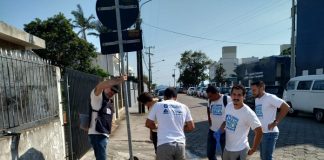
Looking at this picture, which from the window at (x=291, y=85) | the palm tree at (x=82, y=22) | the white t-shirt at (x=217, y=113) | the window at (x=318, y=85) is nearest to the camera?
the white t-shirt at (x=217, y=113)

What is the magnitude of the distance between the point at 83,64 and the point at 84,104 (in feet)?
91.4

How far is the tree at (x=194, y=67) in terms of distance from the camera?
85500 millimetres

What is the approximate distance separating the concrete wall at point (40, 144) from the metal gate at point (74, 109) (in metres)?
0.28

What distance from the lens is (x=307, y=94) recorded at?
15.6m

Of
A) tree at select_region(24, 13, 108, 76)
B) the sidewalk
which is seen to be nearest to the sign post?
the sidewalk

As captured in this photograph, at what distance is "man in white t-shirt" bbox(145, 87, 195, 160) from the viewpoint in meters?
4.23

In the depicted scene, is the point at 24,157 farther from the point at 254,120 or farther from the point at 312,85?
the point at 312,85

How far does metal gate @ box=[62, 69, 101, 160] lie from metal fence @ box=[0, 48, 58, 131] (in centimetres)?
44

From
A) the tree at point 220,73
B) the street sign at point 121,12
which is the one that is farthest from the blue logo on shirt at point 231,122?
the tree at point 220,73

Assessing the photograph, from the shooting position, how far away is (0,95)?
4.01 m

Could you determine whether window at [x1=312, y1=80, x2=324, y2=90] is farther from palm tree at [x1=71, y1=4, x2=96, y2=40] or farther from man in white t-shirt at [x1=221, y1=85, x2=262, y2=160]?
palm tree at [x1=71, y1=4, x2=96, y2=40]

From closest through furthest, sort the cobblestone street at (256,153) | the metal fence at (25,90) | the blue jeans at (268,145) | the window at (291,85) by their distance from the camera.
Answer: the metal fence at (25,90) → the blue jeans at (268,145) → the cobblestone street at (256,153) → the window at (291,85)

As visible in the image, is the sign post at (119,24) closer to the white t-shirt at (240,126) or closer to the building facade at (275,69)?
the white t-shirt at (240,126)

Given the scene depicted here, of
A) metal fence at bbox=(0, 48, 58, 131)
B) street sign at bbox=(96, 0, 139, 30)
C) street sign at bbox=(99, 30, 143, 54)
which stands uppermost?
street sign at bbox=(96, 0, 139, 30)
